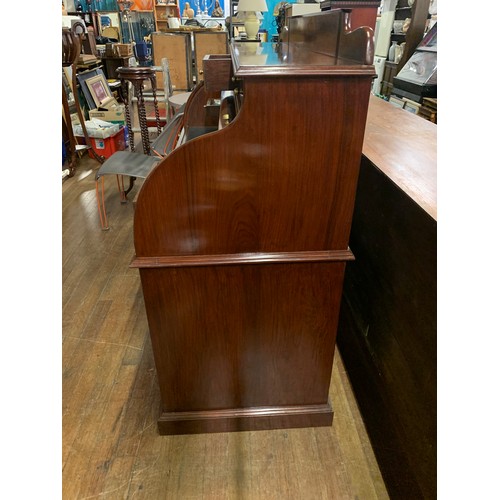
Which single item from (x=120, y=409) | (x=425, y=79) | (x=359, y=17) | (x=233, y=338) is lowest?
(x=120, y=409)

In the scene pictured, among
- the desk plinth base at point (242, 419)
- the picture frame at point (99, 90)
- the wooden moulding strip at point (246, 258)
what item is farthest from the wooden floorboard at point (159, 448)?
the picture frame at point (99, 90)

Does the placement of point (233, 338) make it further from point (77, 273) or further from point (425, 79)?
point (425, 79)

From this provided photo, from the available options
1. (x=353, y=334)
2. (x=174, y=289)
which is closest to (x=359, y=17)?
(x=353, y=334)

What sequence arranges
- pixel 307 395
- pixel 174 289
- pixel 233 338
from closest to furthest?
pixel 174 289 < pixel 233 338 < pixel 307 395

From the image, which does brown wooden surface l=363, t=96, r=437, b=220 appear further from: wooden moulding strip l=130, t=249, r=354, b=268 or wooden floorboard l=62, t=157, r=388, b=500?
wooden floorboard l=62, t=157, r=388, b=500

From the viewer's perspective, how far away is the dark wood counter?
98 cm

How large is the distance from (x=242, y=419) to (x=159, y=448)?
12.7 inches

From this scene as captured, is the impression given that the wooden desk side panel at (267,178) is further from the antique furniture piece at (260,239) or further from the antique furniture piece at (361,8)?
the antique furniture piece at (361,8)

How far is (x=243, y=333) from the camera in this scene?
126 centimetres

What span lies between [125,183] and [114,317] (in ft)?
6.62

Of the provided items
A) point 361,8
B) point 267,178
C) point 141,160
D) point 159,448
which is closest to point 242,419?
point 159,448

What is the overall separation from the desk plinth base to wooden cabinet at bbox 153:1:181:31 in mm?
6973

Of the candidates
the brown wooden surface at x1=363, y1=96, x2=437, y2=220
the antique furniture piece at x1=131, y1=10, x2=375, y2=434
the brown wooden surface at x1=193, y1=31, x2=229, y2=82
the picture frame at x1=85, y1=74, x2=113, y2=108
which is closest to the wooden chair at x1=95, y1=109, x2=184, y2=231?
the antique furniture piece at x1=131, y1=10, x2=375, y2=434

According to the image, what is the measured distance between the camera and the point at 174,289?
1.15m
